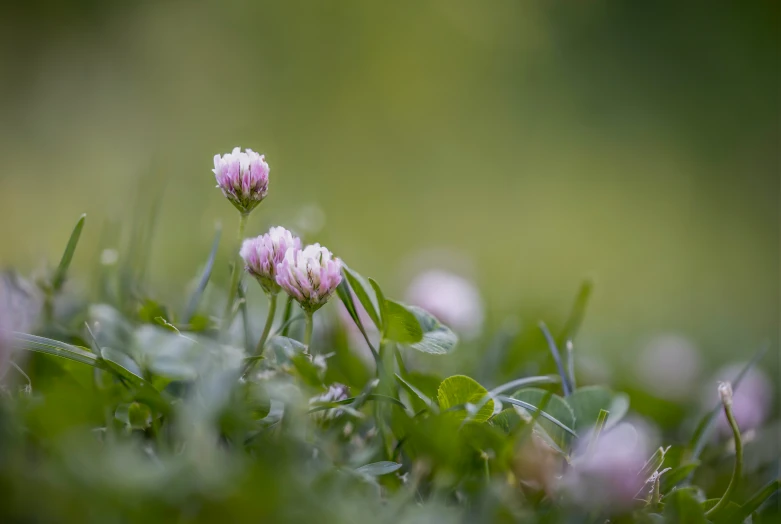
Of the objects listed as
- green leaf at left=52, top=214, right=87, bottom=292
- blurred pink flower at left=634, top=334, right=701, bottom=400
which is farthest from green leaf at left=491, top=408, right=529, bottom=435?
blurred pink flower at left=634, top=334, right=701, bottom=400

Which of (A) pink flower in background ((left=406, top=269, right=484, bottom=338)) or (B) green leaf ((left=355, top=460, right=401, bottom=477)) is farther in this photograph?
(A) pink flower in background ((left=406, top=269, right=484, bottom=338))

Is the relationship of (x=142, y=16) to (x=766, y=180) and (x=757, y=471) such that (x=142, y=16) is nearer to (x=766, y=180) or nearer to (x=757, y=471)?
(x=766, y=180)

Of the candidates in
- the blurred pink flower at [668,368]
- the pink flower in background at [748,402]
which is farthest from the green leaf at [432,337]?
the blurred pink flower at [668,368]

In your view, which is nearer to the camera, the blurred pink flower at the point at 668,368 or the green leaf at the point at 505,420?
the green leaf at the point at 505,420

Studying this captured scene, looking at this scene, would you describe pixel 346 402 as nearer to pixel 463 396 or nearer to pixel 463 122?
pixel 463 396

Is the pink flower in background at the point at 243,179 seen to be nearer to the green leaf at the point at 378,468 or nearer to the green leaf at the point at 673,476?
the green leaf at the point at 378,468

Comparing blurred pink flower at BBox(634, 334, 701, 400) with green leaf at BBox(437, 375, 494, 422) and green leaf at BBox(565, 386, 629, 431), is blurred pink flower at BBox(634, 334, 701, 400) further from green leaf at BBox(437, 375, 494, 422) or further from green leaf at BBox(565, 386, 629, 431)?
green leaf at BBox(437, 375, 494, 422)

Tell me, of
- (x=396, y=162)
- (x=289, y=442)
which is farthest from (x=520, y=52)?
(x=289, y=442)

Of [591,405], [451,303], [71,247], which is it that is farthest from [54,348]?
[451,303]
